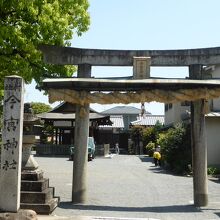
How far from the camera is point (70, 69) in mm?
17266

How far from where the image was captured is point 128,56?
12.2 metres

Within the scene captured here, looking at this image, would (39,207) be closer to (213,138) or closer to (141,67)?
(141,67)

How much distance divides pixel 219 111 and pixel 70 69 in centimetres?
1220

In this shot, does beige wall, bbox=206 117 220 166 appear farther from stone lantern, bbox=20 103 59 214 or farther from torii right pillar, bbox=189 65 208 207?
stone lantern, bbox=20 103 59 214

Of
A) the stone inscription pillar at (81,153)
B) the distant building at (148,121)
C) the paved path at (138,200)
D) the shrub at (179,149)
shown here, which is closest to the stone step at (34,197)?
the paved path at (138,200)

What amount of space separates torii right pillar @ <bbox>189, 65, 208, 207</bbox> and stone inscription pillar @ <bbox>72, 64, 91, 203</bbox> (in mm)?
3154

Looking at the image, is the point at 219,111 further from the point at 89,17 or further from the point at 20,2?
the point at 20,2

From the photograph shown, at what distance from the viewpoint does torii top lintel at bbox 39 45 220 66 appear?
1213 centimetres

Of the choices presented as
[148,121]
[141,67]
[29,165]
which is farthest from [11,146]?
[148,121]

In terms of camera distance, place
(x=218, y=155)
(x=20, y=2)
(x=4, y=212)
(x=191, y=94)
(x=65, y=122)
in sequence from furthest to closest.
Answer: (x=65, y=122) < (x=218, y=155) < (x=20, y=2) < (x=191, y=94) < (x=4, y=212)

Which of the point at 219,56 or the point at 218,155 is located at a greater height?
the point at 219,56

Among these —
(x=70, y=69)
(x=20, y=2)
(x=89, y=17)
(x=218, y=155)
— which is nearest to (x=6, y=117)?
(x=20, y=2)

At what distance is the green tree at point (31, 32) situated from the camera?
14812 mm

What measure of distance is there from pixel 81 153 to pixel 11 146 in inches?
110
